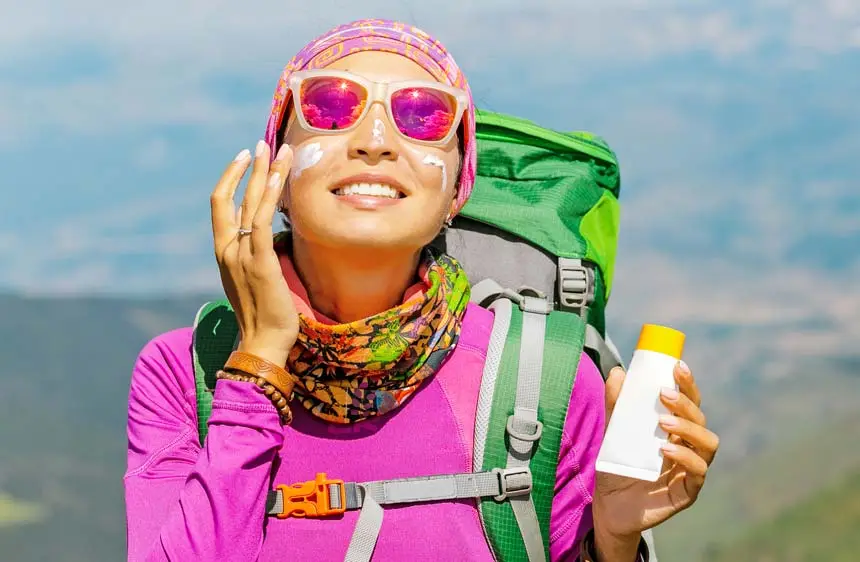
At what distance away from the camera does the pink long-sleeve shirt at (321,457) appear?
99.6 inches

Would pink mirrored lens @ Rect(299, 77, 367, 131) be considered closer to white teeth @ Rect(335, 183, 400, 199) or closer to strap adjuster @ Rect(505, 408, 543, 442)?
white teeth @ Rect(335, 183, 400, 199)

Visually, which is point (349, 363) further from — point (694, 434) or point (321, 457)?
point (694, 434)

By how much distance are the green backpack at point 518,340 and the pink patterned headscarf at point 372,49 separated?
48cm

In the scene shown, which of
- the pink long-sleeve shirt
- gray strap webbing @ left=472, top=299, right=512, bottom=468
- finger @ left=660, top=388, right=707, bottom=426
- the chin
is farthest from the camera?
gray strap webbing @ left=472, top=299, right=512, bottom=468

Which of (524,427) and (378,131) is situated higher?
(378,131)

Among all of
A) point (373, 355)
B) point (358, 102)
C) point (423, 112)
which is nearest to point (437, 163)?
point (423, 112)

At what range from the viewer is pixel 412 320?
2.78 metres

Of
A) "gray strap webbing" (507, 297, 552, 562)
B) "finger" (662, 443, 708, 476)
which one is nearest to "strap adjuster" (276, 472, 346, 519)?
"gray strap webbing" (507, 297, 552, 562)

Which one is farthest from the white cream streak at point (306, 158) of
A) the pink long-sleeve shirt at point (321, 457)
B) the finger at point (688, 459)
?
the finger at point (688, 459)

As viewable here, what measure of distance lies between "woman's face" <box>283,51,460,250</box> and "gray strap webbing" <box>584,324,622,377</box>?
2.11ft

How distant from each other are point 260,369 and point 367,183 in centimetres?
50

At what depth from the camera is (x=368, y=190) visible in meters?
2.67

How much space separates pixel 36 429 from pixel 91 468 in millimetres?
849

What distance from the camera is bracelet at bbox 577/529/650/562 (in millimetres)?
2713
